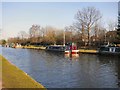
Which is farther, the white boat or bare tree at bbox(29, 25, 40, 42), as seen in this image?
bare tree at bbox(29, 25, 40, 42)

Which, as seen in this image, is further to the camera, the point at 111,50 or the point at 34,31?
the point at 34,31

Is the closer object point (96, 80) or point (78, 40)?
point (96, 80)

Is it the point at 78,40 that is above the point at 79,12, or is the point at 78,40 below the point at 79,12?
below

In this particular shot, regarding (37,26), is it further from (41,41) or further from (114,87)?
(114,87)

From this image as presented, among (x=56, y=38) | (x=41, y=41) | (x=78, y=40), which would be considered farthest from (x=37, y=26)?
(x=78, y=40)

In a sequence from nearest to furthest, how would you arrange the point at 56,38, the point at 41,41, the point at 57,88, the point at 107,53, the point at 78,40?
1. the point at 57,88
2. the point at 107,53
3. the point at 78,40
4. the point at 56,38
5. the point at 41,41

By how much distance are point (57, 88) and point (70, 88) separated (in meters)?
0.96

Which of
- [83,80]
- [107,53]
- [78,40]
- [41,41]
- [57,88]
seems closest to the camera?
[57,88]

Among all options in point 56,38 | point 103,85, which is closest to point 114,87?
point 103,85

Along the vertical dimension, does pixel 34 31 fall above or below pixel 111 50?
above

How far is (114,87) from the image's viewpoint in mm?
19500

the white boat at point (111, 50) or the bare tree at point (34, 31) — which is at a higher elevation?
the bare tree at point (34, 31)

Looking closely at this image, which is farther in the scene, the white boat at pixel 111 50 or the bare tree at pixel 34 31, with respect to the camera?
the bare tree at pixel 34 31

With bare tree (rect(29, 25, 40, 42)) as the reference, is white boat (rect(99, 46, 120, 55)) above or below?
below
